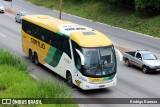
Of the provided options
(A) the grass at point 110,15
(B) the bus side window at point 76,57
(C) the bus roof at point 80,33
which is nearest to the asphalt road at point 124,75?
(B) the bus side window at point 76,57

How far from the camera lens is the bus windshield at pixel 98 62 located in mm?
20141

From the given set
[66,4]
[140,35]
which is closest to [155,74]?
[140,35]

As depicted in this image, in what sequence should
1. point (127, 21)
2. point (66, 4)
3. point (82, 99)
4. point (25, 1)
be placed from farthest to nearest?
point (25, 1)
point (66, 4)
point (127, 21)
point (82, 99)

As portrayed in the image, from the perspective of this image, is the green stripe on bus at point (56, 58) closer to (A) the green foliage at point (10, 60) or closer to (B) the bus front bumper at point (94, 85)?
(A) the green foliage at point (10, 60)

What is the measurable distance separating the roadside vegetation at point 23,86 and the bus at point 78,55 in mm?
1929

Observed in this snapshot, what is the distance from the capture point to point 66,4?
66938 mm

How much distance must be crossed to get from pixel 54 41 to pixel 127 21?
87.0 ft

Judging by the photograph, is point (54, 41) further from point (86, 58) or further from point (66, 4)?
point (66, 4)

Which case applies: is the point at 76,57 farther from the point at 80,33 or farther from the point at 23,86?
Result: the point at 23,86

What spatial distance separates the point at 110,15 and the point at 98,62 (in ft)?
110

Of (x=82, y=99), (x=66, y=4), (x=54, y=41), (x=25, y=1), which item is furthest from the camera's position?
(x=25, y=1)

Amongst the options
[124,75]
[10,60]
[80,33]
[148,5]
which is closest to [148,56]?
[124,75]

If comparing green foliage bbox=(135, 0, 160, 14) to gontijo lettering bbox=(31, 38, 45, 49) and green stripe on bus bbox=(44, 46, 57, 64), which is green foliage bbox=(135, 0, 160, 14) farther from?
green stripe on bus bbox=(44, 46, 57, 64)

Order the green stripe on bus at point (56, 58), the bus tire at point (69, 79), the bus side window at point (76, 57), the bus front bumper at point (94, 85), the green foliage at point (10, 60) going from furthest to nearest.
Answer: the green stripe on bus at point (56, 58)
the green foliage at point (10, 60)
the bus tire at point (69, 79)
the bus side window at point (76, 57)
the bus front bumper at point (94, 85)
